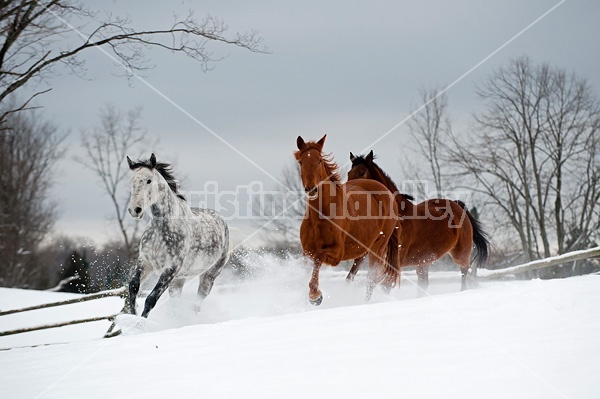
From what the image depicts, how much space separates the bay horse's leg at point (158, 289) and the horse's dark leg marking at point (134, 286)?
173mm

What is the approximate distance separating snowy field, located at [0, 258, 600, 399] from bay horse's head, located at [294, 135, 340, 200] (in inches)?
73.0

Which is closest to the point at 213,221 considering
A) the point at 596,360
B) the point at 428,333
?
the point at 428,333

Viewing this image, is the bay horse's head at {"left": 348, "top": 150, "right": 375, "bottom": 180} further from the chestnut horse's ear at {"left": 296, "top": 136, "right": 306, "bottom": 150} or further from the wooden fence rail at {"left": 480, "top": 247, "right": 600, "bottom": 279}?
the wooden fence rail at {"left": 480, "top": 247, "right": 600, "bottom": 279}

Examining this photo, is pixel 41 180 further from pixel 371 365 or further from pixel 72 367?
pixel 371 365

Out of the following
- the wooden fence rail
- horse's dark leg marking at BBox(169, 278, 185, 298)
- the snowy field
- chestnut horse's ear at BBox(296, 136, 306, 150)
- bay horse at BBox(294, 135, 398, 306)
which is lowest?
the snowy field

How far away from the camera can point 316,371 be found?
13.1 feet

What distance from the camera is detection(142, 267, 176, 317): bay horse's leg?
7.32m

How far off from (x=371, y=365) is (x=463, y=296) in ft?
8.14

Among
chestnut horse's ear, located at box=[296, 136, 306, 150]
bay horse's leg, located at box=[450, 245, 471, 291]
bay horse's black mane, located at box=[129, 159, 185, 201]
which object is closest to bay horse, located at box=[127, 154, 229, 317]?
bay horse's black mane, located at box=[129, 159, 185, 201]

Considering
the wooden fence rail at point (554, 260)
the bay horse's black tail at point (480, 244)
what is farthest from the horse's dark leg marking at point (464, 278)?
the wooden fence rail at point (554, 260)

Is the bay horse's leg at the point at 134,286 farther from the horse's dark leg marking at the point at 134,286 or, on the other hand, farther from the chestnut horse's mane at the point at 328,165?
the chestnut horse's mane at the point at 328,165

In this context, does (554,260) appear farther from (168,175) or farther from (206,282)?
(168,175)

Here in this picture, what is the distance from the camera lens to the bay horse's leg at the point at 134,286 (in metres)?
7.34

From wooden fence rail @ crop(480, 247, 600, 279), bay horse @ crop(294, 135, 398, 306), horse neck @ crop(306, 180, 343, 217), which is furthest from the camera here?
wooden fence rail @ crop(480, 247, 600, 279)
